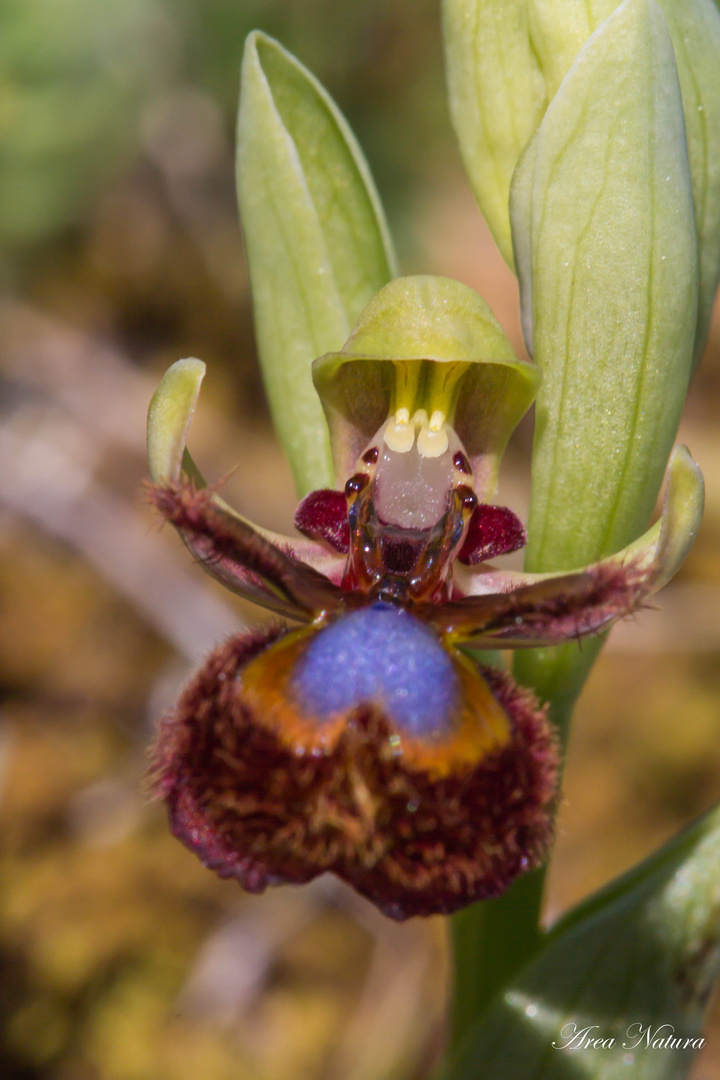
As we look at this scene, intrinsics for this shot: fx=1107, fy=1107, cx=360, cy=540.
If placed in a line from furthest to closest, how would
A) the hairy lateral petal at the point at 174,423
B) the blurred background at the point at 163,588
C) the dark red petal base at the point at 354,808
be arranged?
the blurred background at the point at 163,588, the hairy lateral petal at the point at 174,423, the dark red petal base at the point at 354,808

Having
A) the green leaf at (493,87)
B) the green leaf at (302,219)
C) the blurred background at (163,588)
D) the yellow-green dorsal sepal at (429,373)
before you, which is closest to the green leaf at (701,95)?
the green leaf at (493,87)

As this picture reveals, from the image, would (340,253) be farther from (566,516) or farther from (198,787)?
(198,787)

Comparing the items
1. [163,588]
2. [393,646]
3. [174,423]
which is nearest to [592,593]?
[393,646]

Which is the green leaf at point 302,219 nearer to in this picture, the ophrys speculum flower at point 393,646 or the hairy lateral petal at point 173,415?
the ophrys speculum flower at point 393,646

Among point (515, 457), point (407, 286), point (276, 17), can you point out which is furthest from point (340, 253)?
point (276, 17)

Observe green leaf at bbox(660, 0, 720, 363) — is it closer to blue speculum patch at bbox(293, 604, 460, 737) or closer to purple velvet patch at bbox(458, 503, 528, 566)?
purple velvet patch at bbox(458, 503, 528, 566)

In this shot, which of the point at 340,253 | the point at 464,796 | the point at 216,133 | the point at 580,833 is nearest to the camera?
the point at 464,796
